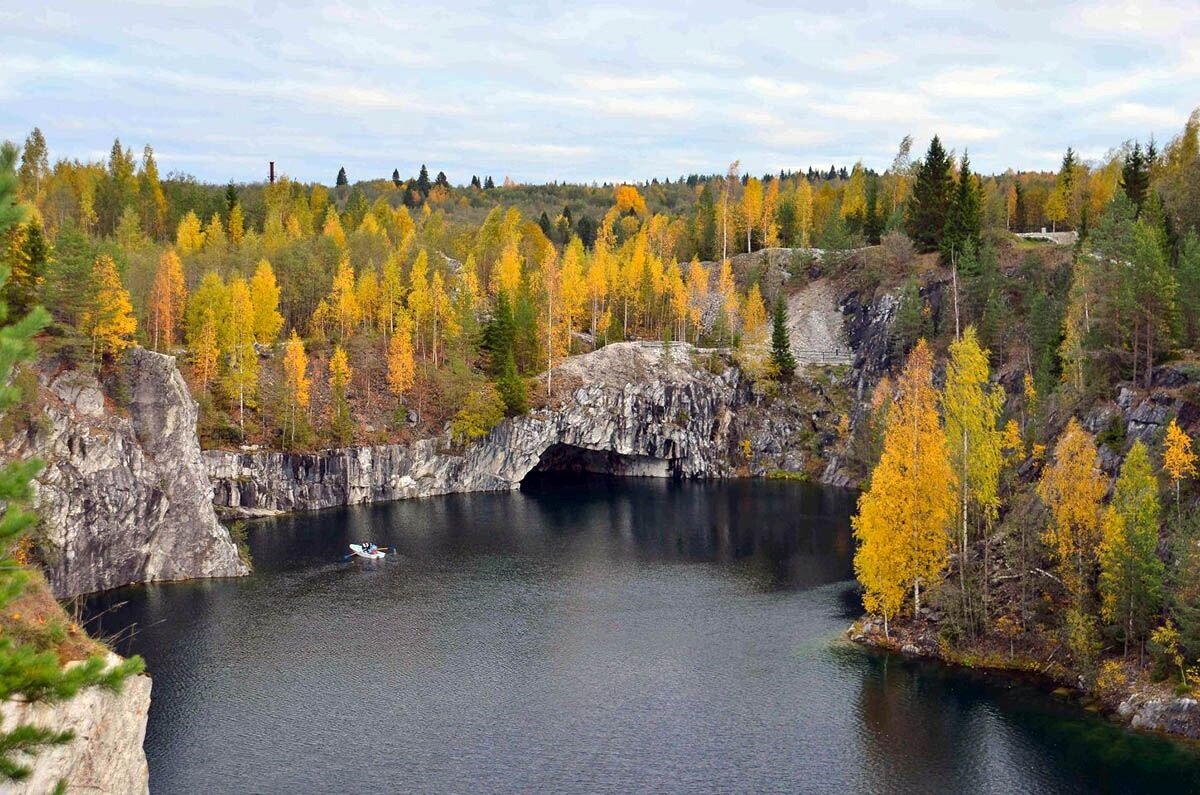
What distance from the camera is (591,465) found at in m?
119

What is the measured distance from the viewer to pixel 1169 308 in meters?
64.7

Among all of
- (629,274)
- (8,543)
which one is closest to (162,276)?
(629,274)

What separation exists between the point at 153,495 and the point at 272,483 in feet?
70.3

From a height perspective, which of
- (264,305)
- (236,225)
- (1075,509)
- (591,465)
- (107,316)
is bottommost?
(591,465)

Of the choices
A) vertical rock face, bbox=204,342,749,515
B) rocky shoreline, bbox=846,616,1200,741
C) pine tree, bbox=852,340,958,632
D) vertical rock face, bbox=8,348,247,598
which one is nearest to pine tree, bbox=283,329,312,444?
vertical rock face, bbox=204,342,749,515

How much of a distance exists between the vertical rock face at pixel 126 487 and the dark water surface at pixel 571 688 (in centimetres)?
254

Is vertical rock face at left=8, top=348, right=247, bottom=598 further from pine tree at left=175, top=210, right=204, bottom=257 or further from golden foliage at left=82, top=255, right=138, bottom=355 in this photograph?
pine tree at left=175, top=210, right=204, bottom=257

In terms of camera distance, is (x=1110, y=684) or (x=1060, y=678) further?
(x=1060, y=678)

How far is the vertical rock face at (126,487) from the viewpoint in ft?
209

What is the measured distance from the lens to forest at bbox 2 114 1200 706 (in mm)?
53562

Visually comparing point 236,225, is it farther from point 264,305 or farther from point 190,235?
point 264,305

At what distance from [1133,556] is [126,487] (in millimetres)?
59610

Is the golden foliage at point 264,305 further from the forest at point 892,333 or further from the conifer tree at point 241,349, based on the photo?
the conifer tree at point 241,349

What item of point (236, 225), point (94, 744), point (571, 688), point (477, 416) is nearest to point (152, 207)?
point (236, 225)
